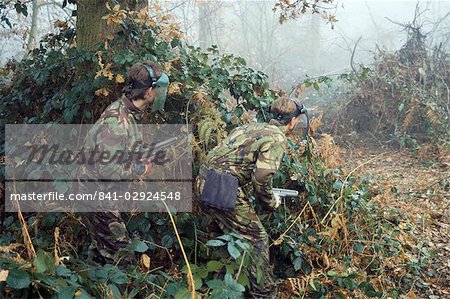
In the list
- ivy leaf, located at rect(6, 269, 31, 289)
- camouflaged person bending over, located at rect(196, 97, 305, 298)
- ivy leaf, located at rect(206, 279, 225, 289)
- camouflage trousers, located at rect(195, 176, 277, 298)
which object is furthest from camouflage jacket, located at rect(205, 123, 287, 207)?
ivy leaf, located at rect(6, 269, 31, 289)

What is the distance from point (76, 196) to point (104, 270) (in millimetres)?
1208

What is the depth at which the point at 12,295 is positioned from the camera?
1.70 metres

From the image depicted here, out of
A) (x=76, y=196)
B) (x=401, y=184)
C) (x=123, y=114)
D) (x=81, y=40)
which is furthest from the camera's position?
(x=401, y=184)

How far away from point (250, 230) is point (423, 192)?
3.74 meters

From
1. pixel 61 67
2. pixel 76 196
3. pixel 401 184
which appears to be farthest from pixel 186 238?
pixel 401 184

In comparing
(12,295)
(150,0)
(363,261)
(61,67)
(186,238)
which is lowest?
(363,261)

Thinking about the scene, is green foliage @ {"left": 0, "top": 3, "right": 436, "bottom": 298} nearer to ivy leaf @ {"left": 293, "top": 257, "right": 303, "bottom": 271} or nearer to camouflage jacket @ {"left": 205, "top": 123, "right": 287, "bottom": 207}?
ivy leaf @ {"left": 293, "top": 257, "right": 303, "bottom": 271}

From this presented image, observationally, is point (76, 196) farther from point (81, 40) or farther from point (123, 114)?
point (81, 40)

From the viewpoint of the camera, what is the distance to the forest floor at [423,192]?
13.4 feet

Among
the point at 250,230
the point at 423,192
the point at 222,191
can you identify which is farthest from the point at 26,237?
the point at 423,192

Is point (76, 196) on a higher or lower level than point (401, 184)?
higher

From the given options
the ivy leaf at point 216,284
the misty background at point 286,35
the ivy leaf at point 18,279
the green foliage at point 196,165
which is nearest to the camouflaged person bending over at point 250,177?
the green foliage at point 196,165

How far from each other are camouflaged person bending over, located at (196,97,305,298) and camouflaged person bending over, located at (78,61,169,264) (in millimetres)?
638

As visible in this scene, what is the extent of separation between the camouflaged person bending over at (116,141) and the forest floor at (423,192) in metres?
2.51
